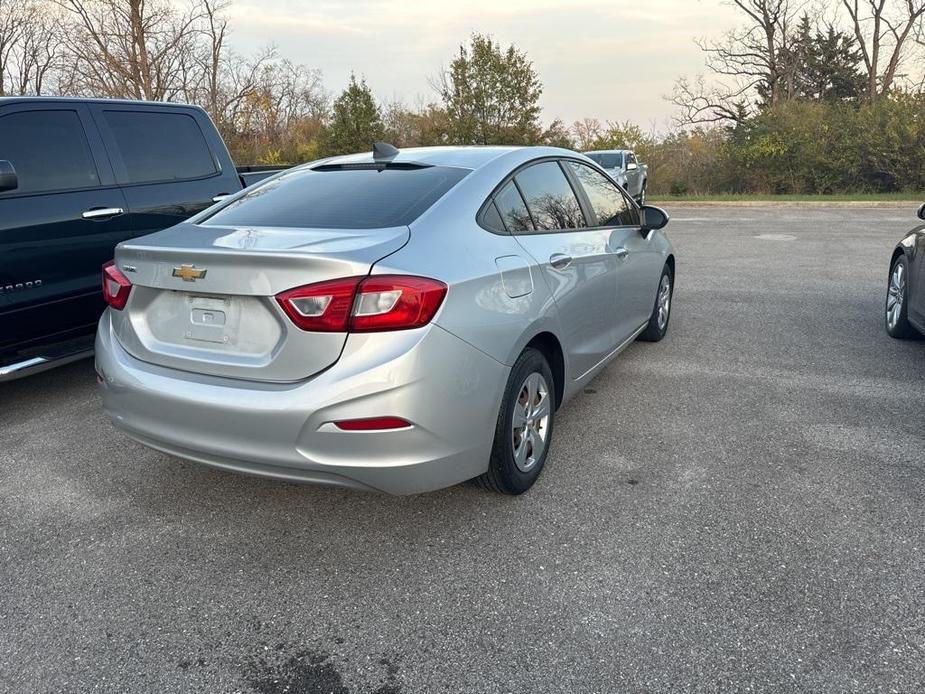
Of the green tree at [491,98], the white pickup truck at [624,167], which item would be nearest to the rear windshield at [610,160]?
the white pickup truck at [624,167]

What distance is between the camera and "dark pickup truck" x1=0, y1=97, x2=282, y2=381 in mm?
4383

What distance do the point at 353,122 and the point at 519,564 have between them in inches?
1115

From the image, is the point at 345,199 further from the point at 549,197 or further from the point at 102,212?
the point at 102,212

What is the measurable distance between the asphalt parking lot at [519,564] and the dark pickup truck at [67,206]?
0.55 m

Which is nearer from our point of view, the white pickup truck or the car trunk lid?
the car trunk lid

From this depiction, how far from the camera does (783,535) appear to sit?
3018 mm

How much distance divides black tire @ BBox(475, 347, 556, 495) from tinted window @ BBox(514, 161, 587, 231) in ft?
2.48

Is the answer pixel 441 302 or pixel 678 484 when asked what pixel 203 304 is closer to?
pixel 441 302

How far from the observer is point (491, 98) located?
99.5 ft

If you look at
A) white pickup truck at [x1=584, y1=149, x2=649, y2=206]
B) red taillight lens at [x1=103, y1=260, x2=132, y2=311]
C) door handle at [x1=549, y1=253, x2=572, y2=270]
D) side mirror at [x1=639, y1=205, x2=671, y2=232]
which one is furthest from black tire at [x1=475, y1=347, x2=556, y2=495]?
white pickup truck at [x1=584, y1=149, x2=649, y2=206]

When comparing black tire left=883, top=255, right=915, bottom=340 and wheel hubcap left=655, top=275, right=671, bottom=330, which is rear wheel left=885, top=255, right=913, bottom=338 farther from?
wheel hubcap left=655, top=275, right=671, bottom=330

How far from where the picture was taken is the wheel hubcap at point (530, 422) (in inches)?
129

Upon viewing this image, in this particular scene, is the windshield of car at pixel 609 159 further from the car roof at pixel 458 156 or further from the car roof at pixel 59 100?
the car roof at pixel 458 156

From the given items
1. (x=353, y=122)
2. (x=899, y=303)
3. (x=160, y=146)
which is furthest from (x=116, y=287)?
(x=353, y=122)
